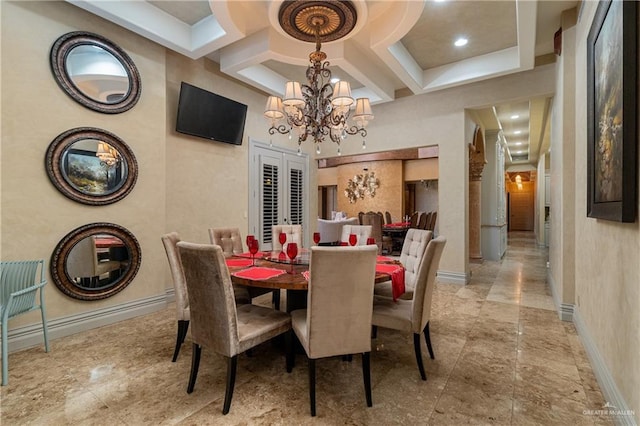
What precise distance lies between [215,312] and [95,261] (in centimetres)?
223

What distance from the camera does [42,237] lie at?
2857mm

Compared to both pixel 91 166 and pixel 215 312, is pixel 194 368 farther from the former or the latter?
pixel 91 166

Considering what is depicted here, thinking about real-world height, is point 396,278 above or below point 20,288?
above

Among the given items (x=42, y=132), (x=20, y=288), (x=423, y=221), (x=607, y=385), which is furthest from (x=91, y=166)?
(x=423, y=221)

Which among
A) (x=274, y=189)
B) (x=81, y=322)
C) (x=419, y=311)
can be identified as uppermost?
(x=274, y=189)

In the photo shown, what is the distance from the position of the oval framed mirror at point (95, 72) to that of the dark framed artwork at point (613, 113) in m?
4.22

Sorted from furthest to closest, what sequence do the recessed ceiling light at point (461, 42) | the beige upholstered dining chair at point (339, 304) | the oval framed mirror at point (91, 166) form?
the recessed ceiling light at point (461, 42) < the oval framed mirror at point (91, 166) < the beige upholstered dining chair at point (339, 304)

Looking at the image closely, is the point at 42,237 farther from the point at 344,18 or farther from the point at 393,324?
the point at 344,18

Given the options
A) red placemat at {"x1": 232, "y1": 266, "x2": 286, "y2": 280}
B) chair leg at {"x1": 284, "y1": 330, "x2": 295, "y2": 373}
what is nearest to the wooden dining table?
red placemat at {"x1": 232, "y1": 266, "x2": 286, "y2": 280}

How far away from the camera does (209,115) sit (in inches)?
171

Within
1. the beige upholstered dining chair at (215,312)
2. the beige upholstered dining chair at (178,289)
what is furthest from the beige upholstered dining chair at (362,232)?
the beige upholstered dining chair at (178,289)

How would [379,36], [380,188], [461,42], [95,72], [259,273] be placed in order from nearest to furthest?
[259,273]
[95,72]
[379,36]
[461,42]
[380,188]

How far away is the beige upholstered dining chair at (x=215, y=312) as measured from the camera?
1.83 m

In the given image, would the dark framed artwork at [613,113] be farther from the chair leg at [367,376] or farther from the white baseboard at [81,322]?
the white baseboard at [81,322]
